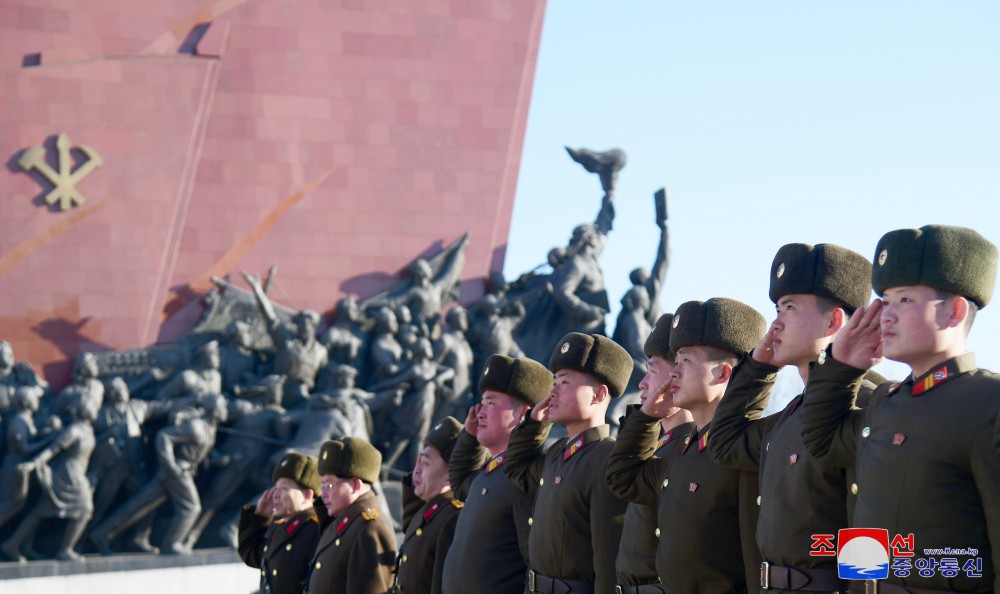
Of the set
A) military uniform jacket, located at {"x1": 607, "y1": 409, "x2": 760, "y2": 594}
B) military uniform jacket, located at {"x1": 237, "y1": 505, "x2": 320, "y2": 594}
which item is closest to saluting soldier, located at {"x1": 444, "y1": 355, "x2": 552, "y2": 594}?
military uniform jacket, located at {"x1": 607, "y1": 409, "x2": 760, "y2": 594}

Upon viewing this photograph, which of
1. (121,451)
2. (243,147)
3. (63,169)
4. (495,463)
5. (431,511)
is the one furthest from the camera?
(243,147)

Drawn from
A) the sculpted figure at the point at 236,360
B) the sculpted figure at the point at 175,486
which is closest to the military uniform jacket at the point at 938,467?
the sculpted figure at the point at 175,486

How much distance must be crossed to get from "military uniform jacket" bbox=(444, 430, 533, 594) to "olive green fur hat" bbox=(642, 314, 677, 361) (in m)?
0.84

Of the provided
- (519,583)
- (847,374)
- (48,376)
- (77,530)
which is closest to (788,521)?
(847,374)

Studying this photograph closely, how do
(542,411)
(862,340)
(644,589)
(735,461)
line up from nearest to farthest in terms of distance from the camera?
(862,340) < (735,461) < (644,589) < (542,411)

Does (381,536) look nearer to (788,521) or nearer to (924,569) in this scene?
(788,521)

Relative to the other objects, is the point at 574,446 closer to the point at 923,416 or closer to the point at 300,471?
the point at 923,416

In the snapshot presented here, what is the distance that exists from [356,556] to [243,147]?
8.03 meters

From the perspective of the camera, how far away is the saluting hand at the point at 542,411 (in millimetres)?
4488

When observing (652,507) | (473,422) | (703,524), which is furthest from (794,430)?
(473,422)

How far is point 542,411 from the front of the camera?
453 cm

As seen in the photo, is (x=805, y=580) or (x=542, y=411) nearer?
(x=805, y=580)

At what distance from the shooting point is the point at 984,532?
2582 millimetres

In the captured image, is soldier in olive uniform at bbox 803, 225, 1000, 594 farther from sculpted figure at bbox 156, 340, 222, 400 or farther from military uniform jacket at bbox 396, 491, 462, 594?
sculpted figure at bbox 156, 340, 222, 400
